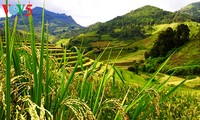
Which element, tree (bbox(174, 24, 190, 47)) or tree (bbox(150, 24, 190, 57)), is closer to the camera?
tree (bbox(150, 24, 190, 57))

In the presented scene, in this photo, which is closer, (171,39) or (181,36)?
(171,39)

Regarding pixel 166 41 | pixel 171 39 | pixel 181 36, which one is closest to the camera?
pixel 166 41

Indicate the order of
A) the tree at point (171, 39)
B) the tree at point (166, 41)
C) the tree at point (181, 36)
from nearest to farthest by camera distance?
the tree at point (166, 41)
the tree at point (171, 39)
the tree at point (181, 36)

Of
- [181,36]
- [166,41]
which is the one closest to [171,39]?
[166,41]

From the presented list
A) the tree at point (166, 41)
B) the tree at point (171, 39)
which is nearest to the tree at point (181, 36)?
the tree at point (171, 39)

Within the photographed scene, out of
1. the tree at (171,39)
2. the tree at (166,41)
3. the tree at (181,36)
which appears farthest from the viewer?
the tree at (181,36)

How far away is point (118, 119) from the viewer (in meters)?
2.87

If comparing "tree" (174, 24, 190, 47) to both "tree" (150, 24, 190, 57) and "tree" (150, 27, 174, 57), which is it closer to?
"tree" (150, 24, 190, 57)

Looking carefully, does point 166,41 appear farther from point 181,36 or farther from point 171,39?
point 181,36

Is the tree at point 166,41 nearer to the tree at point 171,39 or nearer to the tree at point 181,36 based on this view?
the tree at point 171,39

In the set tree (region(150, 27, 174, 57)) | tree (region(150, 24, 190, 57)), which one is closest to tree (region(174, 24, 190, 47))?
tree (region(150, 24, 190, 57))

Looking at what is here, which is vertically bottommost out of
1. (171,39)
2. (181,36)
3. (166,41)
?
(166,41)

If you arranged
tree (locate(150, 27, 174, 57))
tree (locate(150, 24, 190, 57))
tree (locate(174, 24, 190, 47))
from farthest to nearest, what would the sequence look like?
tree (locate(174, 24, 190, 47))
tree (locate(150, 24, 190, 57))
tree (locate(150, 27, 174, 57))

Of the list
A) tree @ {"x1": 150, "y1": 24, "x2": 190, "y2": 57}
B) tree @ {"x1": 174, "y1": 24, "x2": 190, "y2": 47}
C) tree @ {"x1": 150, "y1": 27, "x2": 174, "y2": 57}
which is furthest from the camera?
tree @ {"x1": 174, "y1": 24, "x2": 190, "y2": 47}
